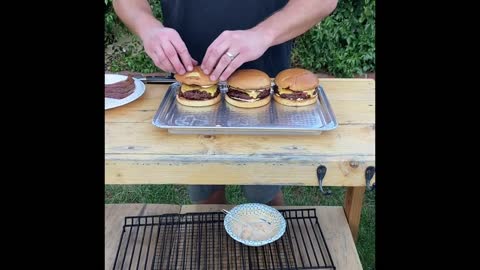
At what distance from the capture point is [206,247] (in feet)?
5.62

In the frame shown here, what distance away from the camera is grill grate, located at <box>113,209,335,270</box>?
164 cm

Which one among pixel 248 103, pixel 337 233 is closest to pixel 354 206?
pixel 337 233

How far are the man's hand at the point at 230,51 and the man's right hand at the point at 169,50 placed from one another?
7 centimetres

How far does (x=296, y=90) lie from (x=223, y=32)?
318mm

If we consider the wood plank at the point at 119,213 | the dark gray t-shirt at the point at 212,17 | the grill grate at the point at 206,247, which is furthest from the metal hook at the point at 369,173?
the wood plank at the point at 119,213

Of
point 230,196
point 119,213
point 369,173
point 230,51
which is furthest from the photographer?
point 230,196

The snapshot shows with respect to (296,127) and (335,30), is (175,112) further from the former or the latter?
(335,30)

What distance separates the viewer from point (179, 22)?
1870mm

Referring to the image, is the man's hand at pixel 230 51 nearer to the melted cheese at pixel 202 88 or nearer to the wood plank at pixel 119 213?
the melted cheese at pixel 202 88

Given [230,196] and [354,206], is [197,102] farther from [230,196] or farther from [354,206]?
[230,196]

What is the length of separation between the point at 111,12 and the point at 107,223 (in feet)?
9.32

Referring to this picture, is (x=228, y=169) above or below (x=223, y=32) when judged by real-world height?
below

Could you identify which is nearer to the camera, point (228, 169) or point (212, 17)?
point (228, 169)

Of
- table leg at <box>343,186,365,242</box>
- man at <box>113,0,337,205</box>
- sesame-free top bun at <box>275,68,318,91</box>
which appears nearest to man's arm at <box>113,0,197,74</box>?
man at <box>113,0,337,205</box>
